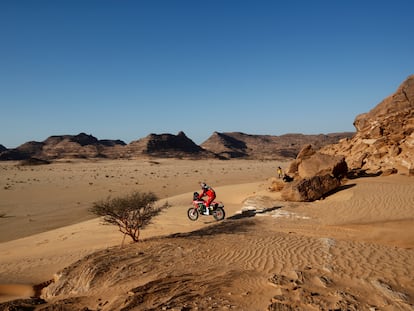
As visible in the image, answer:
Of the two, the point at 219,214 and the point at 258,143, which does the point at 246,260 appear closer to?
the point at 219,214

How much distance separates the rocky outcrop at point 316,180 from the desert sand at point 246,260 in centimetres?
54

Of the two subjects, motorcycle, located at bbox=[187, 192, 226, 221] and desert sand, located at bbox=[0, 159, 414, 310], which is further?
motorcycle, located at bbox=[187, 192, 226, 221]

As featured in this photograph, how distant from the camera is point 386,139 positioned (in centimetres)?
2103

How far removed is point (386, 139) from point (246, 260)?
18.1 meters

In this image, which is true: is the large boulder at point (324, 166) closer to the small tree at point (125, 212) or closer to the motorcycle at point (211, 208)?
the motorcycle at point (211, 208)

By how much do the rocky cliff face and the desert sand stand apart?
4215 mm

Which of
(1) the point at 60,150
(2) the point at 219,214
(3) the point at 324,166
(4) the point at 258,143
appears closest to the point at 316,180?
(3) the point at 324,166

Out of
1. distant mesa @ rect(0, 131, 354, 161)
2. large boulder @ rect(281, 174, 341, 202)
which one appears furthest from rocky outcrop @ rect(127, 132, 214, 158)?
large boulder @ rect(281, 174, 341, 202)

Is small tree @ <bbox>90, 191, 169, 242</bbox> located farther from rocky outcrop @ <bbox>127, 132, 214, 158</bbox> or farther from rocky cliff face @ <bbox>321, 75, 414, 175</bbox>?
rocky outcrop @ <bbox>127, 132, 214, 158</bbox>

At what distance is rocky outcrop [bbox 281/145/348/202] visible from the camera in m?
14.4

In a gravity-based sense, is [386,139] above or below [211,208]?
above

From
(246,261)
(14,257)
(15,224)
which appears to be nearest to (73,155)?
(15,224)

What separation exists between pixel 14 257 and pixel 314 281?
923cm

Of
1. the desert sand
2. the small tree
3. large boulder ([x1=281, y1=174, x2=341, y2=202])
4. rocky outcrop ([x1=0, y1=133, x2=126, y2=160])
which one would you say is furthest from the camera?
rocky outcrop ([x1=0, y1=133, x2=126, y2=160])
